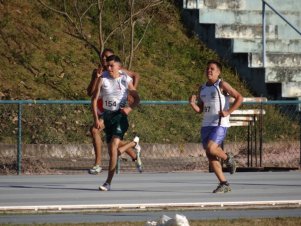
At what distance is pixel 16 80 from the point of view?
95.0ft

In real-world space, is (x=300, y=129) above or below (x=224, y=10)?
below

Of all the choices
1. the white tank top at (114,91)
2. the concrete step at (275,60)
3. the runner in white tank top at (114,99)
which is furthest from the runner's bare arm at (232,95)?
the concrete step at (275,60)

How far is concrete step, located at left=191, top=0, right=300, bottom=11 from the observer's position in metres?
33.0

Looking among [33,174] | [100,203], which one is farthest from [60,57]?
[100,203]

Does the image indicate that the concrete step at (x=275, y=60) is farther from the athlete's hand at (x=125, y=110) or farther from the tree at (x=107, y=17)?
the athlete's hand at (x=125, y=110)

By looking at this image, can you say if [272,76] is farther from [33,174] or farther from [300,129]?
[33,174]

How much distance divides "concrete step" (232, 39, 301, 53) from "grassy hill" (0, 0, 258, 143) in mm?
693

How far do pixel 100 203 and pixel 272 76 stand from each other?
1356 cm

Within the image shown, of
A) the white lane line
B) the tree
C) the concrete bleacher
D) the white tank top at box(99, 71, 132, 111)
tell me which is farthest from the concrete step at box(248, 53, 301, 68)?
the white lane line

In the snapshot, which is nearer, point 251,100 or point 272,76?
point 251,100

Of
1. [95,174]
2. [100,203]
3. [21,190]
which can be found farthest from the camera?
[95,174]

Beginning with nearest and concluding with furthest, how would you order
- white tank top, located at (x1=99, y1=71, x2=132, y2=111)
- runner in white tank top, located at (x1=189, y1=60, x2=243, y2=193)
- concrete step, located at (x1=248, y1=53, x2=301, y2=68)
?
runner in white tank top, located at (x1=189, y1=60, x2=243, y2=193)
white tank top, located at (x1=99, y1=71, x2=132, y2=111)
concrete step, located at (x1=248, y1=53, x2=301, y2=68)

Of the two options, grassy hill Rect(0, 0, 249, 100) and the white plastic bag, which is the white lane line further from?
grassy hill Rect(0, 0, 249, 100)

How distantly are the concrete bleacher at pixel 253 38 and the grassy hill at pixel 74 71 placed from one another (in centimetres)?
32
